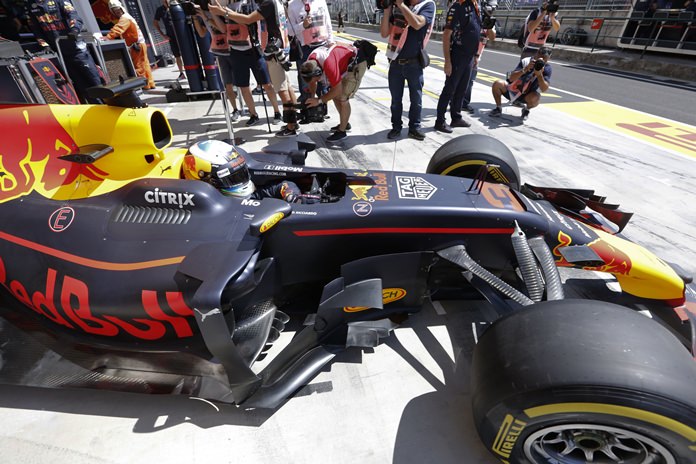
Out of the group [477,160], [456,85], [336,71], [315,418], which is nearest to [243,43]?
[336,71]

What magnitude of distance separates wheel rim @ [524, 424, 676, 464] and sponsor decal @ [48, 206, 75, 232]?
2.69 m

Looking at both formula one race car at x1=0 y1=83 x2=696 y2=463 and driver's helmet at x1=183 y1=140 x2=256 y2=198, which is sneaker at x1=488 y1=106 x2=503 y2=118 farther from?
driver's helmet at x1=183 y1=140 x2=256 y2=198

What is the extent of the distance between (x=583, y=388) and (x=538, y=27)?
23.9ft

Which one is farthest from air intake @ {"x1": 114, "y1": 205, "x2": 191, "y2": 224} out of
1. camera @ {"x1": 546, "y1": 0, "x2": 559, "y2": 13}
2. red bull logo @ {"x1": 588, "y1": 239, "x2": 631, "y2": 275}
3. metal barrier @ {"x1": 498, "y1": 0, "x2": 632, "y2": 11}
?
metal barrier @ {"x1": 498, "y1": 0, "x2": 632, "y2": 11}

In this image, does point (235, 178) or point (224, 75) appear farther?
point (224, 75)

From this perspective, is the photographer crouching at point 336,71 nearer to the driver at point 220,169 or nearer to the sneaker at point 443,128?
the sneaker at point 443,128

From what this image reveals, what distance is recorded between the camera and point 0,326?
2.17 m

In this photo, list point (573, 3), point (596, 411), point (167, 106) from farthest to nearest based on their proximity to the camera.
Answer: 1. point (573, 3)
2. point (167, 106)
3. point (596, 411)

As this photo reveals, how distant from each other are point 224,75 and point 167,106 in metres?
2.32

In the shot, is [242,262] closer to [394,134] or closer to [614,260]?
[614,260]

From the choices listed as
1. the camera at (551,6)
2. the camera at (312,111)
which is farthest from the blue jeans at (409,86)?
the camera at (551,6)

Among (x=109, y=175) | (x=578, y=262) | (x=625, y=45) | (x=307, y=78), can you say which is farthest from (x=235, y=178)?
(x=625, y=45)

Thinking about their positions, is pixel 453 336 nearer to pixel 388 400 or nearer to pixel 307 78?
pixel 388 400

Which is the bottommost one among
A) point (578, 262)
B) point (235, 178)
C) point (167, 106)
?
point (167, 106)
